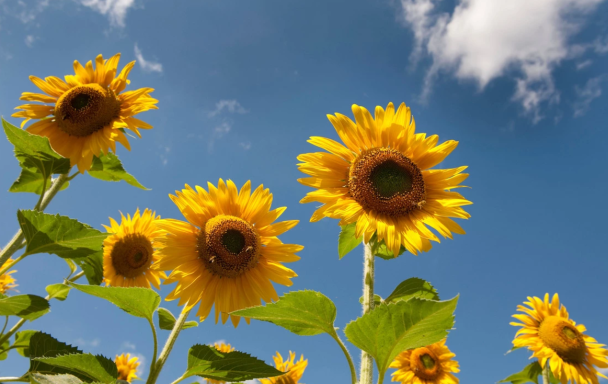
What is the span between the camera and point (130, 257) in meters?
5.21

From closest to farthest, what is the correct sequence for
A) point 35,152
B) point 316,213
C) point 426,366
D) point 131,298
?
point 131,298 → point 316,213 → point 35,152 → point 426,366

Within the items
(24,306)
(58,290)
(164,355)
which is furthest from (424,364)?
(24,306)

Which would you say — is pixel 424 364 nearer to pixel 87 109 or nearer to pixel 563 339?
pixel 563 339

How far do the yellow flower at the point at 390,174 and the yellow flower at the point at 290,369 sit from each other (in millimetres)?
2316

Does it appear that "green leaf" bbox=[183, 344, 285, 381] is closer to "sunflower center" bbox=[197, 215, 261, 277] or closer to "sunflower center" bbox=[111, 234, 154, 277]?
"sunflower center" bbox=[197, 215, 261, 277]

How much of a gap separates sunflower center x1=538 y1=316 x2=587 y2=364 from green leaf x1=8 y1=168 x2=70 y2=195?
268 inches

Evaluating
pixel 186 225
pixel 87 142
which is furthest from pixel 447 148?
pixel 87 142

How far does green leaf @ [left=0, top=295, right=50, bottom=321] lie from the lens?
2.88m

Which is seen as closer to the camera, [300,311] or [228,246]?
[300,311]

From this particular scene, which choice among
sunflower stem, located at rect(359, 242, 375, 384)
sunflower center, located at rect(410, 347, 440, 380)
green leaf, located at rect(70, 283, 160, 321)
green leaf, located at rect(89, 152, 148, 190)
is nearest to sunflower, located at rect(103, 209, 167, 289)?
green leaf, located at rect(89, 152, 148, 190)

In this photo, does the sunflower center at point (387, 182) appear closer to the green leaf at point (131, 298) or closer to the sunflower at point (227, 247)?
the sunflower at point (227, 247)

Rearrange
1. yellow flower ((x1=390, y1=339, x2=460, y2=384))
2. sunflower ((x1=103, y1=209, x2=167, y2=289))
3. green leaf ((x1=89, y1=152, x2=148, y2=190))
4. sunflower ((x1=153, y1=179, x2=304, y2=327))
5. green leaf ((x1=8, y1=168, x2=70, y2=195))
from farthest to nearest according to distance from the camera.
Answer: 1. yellow flower ((x1=390, y1=339, x2=460, y2=384))
2. sunflower ((x1=103, y1=209, x2=167, y2=289))
3. green leaf ((x1=89, y1=152, x2=148, y2=190))
4. green leaf ((x1=8, y1=168, x2=70, y2=195))
5. sunflower ((x1=153, y1=179, x2=304, y2=327))

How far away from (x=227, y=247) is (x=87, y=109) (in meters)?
2.13

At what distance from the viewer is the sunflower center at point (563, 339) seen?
247 inches
